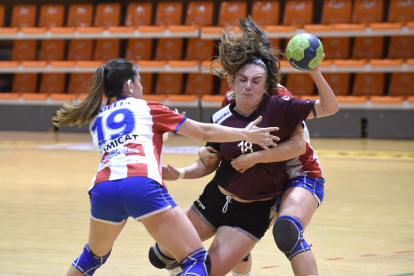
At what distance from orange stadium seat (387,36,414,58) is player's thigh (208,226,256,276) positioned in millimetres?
10711

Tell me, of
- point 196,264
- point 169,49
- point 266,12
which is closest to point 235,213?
point 196,264

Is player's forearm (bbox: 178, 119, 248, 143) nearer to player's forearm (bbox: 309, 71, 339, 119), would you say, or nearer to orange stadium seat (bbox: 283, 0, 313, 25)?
player's forearm (bbox: 309, 71, 339, 119)

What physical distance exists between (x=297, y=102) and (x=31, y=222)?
2712 mm

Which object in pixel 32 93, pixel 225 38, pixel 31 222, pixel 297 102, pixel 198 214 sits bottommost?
pixel 32 93

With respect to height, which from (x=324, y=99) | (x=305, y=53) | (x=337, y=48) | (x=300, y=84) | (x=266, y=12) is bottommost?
(x=300, y=84)

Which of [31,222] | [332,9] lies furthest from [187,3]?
[31,222]

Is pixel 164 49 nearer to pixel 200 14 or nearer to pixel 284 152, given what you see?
pixel 200 14

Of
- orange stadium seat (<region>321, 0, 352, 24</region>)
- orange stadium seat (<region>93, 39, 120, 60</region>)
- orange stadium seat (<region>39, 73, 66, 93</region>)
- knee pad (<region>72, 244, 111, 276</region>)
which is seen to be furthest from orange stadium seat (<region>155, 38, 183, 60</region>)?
knee pad (<region>72, 244, 111, 276</region>)

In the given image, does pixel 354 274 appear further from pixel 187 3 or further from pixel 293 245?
pixel 187 3

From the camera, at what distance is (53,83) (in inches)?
591

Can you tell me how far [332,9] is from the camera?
13031 millimetres

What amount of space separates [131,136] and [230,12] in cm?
1167

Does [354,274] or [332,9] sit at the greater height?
[332,9]

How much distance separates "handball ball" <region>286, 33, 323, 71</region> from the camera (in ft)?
9.46
